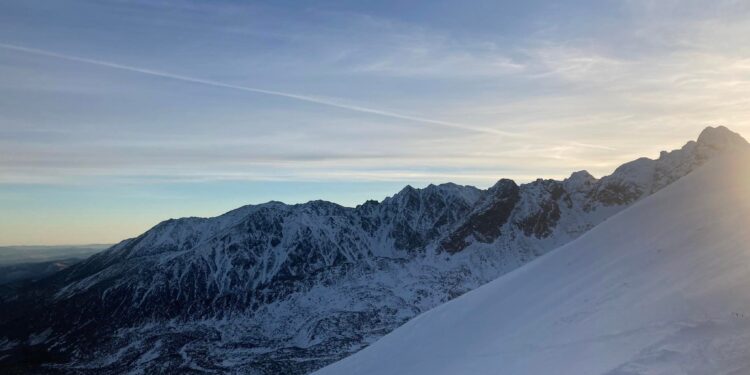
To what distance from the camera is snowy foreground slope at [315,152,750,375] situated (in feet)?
40.7

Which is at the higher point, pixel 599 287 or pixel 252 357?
pixel 599 287

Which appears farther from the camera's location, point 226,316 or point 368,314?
point 226,316

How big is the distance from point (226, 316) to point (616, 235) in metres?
186

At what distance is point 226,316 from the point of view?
621 feet

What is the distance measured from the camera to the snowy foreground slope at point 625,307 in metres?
12.4

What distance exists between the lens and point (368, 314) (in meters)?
170

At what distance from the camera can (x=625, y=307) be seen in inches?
630

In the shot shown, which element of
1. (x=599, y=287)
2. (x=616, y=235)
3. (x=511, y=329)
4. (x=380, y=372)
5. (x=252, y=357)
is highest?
(x=616, y=235)

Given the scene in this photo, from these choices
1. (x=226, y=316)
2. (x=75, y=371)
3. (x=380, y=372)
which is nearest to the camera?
(x=380, y=372)

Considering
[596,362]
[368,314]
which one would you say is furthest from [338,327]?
[596,362]

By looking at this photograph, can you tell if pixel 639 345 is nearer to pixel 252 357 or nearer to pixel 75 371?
pixel 252 357

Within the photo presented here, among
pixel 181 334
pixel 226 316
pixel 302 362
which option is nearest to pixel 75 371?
pixel 181 334

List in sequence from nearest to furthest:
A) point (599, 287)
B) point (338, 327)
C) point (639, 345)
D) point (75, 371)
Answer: point (639, 345) < point (599, 287) < point (75, 371) < point (338, 327)

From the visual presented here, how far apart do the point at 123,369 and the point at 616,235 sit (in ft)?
517
